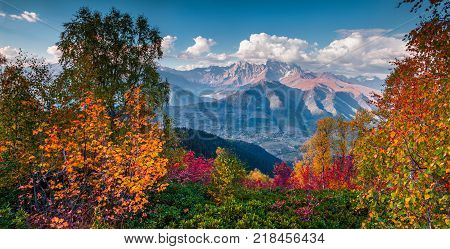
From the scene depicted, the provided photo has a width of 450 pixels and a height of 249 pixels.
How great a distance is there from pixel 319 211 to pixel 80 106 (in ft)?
55.5

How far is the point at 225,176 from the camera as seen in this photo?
2438 centimetres

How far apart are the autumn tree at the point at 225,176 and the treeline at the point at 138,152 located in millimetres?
110

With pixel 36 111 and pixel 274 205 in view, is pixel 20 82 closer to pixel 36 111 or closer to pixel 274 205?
pixel 36 111

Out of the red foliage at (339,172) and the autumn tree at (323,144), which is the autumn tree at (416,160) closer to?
the red foliage at (339,172)

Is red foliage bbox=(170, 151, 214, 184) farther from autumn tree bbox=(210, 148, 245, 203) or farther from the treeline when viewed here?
autumn tree bbox=(210, 148, 245, 203)

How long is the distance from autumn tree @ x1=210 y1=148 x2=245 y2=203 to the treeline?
110mm

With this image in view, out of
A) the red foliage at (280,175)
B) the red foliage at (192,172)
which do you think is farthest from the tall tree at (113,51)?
the red foliage at (280,175)

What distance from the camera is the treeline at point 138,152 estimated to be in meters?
8.02

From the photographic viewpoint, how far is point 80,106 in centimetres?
1545

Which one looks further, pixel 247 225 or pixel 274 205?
pixel 274 205

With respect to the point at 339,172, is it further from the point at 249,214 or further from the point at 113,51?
the point at 113,51

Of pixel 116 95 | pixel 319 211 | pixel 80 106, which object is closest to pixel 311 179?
pixel 319 211

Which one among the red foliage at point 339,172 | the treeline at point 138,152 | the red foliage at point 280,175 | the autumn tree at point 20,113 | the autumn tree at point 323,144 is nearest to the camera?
the treeline at point 138,152
